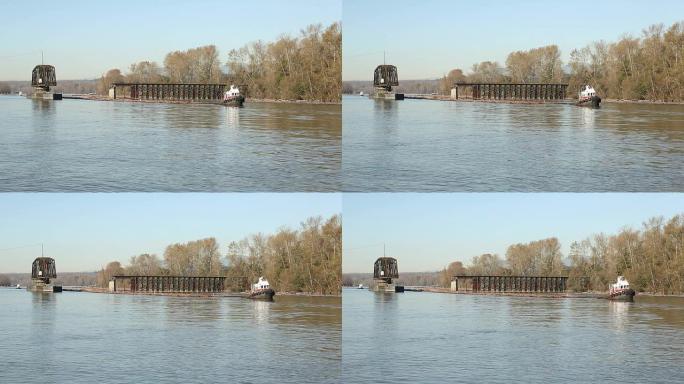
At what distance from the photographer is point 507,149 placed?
49.9 meters

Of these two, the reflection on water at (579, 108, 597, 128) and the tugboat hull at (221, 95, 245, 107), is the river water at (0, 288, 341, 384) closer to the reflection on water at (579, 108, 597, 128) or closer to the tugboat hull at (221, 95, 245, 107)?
the tugboat hull at (221, 95, 245, 107)

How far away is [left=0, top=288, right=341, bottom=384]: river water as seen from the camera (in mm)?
33281

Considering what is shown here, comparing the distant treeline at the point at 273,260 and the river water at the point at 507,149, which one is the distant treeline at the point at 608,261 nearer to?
the river water at the point at 507,149

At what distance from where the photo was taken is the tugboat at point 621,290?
5497 cm

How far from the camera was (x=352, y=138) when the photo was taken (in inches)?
1847

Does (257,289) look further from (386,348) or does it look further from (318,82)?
(386,348)

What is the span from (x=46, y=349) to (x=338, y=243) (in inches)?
506

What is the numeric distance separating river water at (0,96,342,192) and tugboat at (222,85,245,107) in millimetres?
424

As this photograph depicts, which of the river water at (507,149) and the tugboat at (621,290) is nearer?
the river water at (507,149)

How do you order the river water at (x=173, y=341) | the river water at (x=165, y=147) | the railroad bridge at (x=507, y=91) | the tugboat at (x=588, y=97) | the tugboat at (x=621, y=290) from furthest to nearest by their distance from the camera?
the tugboat at (x=588, y=97), the tugboat at (x=621, y=290), the railroad bridge at (x=507, y=91), the river water at (x=165, y=147), the river water at (x=173, y=341)

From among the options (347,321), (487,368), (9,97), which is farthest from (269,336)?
(9,97)

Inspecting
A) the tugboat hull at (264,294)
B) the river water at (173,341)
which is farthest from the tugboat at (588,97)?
the tugboat hull at (264,294)

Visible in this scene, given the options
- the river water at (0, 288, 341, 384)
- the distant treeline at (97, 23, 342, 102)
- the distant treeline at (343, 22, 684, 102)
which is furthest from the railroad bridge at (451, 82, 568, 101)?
the river water at (0, 288, 341, 384)

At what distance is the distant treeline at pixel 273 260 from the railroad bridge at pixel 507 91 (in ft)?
39.2
